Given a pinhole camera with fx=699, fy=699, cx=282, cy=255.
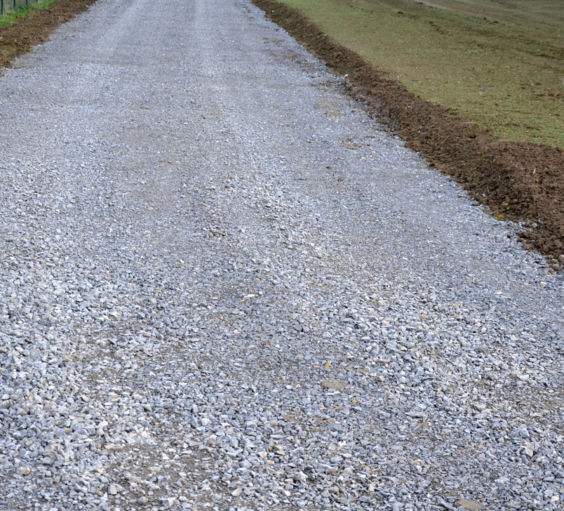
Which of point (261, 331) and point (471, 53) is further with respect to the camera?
point (471, 53)

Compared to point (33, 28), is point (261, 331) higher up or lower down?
lower down

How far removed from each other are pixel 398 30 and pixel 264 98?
37.5 feet

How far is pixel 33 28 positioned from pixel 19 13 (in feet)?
10.9

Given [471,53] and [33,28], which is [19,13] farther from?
[471,53]

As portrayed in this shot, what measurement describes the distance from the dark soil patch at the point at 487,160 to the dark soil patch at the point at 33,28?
746cm

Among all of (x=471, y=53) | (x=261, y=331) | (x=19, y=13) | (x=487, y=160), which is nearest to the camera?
(x=261, y=331)

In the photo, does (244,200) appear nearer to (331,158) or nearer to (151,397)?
(331,158)

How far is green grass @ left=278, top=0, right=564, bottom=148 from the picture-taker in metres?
11.6

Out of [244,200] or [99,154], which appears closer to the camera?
[244,200]

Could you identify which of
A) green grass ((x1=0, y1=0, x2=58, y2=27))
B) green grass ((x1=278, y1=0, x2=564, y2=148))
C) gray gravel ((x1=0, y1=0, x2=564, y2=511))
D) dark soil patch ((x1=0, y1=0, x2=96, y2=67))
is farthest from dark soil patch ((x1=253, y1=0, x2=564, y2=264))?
green grass ((x1=0, y1=0, x2=58, y2=27))

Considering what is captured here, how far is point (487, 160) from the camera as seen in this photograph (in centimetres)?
883

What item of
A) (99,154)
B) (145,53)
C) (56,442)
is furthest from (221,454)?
(145,53)

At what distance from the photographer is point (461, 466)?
379 centimetres

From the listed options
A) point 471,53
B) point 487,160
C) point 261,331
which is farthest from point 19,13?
point 261,331
